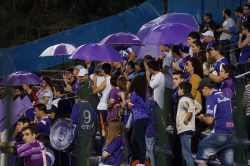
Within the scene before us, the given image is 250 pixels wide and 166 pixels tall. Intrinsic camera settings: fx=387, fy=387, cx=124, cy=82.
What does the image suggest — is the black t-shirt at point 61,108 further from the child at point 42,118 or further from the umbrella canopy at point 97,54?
the umbrella canopy at point 97,54

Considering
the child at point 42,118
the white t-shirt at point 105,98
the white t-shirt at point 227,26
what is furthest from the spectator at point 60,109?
the white t-shirt at point 227,26

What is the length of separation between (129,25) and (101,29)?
46.1 inches

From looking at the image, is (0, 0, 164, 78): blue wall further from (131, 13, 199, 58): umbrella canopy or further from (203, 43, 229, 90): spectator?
(203, 43, 229, 90): spectator

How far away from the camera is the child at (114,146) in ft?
17.3

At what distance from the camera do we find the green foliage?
1877cm

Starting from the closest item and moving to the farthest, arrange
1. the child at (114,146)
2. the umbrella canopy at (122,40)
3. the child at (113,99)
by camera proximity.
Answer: the child at (114,146)
the child at (113,99)
the umbrella canopy at (122,40)

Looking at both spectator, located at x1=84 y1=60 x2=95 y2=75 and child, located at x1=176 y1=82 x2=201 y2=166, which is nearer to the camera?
child, located at x1=176 y1=82 x2=201 y2=166

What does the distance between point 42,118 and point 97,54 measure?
1625 millimetres

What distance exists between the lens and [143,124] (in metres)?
5.70

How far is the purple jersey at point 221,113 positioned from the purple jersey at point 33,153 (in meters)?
2.31

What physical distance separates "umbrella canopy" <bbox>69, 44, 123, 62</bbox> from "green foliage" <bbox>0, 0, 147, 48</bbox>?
36.9 ft

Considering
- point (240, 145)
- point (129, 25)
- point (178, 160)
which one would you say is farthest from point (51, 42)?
point (240, 145)

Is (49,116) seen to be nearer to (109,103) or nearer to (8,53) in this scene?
(109,103)

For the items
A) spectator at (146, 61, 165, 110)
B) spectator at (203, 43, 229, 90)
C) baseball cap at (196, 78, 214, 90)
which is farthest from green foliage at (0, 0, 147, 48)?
baseball cap at (196, 78, 214, 90)
